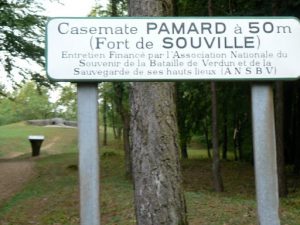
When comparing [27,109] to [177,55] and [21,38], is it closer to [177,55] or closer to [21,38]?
[21,38]

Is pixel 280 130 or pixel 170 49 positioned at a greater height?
pixel 170 49

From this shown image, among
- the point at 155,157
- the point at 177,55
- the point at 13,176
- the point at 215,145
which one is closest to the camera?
the point at 177,55

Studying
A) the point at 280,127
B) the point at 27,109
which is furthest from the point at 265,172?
the point at 27,109

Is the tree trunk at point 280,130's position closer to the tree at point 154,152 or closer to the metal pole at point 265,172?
the tree at point 154,152

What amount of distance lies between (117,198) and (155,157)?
27.2 ft

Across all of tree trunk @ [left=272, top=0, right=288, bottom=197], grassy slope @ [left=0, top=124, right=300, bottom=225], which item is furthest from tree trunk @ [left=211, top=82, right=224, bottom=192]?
tree trunk @ [left=272, top=0, right=288, bottom=197]

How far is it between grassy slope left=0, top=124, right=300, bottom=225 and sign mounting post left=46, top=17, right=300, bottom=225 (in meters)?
5.25

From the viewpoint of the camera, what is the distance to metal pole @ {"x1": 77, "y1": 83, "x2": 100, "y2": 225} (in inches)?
138

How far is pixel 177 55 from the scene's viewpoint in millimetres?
3482

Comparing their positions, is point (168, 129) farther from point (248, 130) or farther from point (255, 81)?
point (248, 130)

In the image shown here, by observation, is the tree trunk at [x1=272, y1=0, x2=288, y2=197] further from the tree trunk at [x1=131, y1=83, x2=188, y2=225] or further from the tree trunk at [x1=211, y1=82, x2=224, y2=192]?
the tree trunk at [x1=131, y1=83, x2=188, y2=225]

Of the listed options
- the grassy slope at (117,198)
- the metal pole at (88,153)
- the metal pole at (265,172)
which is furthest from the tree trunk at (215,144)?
the metal pole at (88,153)

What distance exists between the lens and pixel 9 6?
1997cm

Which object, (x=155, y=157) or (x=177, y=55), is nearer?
(x=177, y=55)
